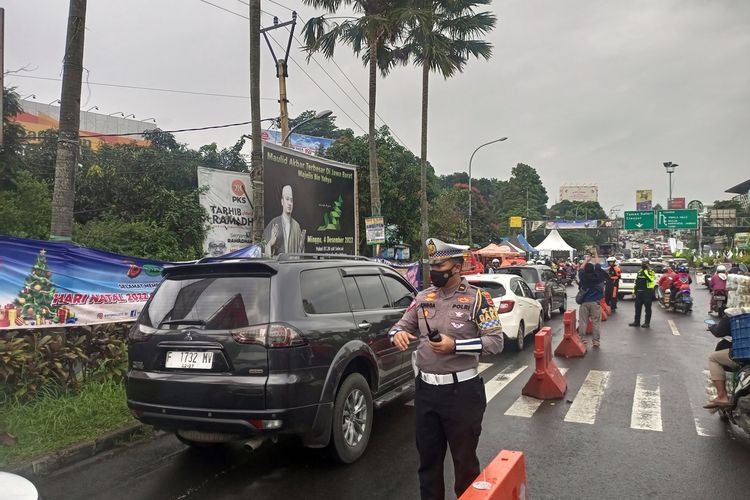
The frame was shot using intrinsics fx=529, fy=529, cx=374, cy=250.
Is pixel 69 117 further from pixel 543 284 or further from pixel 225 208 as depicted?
pixel 543 284

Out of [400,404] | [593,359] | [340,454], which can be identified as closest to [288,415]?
[340,454]

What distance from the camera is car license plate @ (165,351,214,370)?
4.04 metres

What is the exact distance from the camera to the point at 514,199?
8662cm

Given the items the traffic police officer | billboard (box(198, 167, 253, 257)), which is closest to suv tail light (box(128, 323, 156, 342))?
the traffic police officer

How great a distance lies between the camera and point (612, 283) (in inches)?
640

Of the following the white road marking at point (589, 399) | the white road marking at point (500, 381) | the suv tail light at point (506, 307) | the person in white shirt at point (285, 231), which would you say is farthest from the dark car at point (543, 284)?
the person in white shirt at point (285, 231)

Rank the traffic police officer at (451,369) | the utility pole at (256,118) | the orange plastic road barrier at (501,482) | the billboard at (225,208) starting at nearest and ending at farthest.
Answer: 1. the orange plastic road barrier at (501,482)
2. the traffic police officer at (451,369)
3. the utility pole at (256,118)
4. the billboard at (225,208)

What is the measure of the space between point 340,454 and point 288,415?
0.78 m

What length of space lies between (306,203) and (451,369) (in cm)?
1248

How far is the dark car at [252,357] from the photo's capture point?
393 cm

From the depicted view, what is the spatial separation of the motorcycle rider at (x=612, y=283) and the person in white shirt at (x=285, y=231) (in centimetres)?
913

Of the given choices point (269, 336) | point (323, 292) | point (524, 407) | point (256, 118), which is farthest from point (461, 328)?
point (256, 118)

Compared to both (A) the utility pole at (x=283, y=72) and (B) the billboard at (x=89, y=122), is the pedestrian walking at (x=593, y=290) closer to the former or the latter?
(A) the utility pole at (x=283, y=72)

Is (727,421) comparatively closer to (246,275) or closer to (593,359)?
(593,359)
